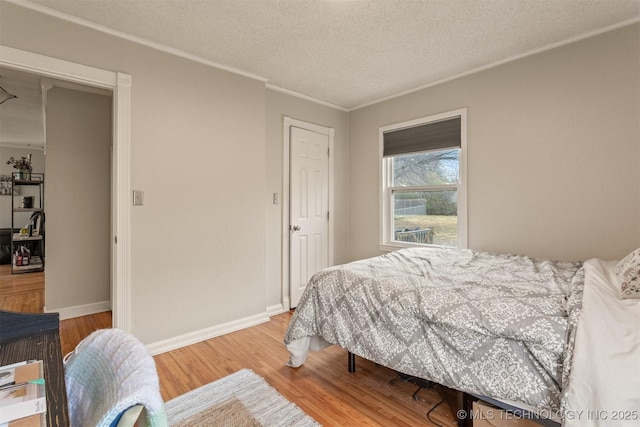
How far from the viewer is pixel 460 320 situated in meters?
1.50

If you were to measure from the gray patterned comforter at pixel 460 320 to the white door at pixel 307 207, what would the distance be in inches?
57.5

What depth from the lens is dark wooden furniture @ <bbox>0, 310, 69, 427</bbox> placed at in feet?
2.27

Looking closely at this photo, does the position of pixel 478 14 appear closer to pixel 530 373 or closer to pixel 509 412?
pixel 530 373

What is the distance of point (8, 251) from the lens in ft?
20.7

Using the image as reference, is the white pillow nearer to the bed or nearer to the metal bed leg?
the bed

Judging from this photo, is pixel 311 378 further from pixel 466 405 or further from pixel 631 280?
pixel 631 280

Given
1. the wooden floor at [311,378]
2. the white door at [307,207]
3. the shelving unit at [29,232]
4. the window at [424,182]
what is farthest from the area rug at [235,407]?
the shelving unit at [29,232]

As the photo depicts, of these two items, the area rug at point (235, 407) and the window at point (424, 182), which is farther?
the window at point (424, 182)

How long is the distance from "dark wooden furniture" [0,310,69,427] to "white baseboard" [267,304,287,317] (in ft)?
8.25

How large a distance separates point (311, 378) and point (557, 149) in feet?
8.68

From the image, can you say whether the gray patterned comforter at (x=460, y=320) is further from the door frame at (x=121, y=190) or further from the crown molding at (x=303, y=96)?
the crown molding at (x=303, y=96)

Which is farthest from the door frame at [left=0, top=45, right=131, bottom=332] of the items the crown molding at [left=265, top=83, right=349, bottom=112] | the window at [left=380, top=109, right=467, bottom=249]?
the window at [left=380, top=109, right=467, bottom=249]

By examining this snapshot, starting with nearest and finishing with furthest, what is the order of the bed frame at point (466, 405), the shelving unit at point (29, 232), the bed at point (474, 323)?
the bed at point (474, 323)
the bed frame at point (466, 405)
the shelving unit at point (29, 232)

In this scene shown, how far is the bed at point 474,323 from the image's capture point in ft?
4.11
